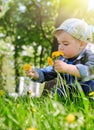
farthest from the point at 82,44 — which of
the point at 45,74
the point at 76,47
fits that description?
the point at 45,74

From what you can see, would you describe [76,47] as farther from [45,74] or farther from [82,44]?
[45,74]

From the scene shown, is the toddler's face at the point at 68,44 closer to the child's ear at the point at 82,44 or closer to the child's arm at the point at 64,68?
the child's ear at the point at 82,44

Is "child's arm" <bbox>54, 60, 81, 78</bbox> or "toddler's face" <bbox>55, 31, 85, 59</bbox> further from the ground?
"toddler's face" <bbox>55, 31, 85, 59</bbox>

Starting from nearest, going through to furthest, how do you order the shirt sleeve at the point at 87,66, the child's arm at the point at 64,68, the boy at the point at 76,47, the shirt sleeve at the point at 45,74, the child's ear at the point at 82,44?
1. the child's arm at the point at 64,68
2. the shirt sleeve at the point at 87,66
3. the boy at the point at 76,47
4. the child's ear at the point at 82,44
5. the shirt sleeve at the point at 45,74

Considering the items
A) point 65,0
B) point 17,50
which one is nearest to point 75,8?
point 65,0

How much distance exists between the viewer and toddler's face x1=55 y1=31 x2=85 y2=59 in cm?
378

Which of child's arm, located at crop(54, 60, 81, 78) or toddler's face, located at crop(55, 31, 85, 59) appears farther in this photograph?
toddler's face, located at crop(55, 31, 85, 59)

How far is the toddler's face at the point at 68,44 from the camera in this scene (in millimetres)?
3779

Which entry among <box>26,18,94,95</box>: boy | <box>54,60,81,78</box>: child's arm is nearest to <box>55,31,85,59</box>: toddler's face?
<box>26,18,94,95</box>: boy

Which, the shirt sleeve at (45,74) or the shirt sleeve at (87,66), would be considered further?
the shirt sleeve at (45,74)

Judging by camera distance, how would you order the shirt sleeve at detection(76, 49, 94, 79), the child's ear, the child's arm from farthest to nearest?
the child's ear, the shirt sleeve at detection(76, 49, 94, 79), the child's arm

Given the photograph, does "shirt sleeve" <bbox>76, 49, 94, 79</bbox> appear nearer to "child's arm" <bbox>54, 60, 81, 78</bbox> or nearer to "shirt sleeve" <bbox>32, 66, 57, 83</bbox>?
"child's arm" <bbox>54, 60, 81, 78</bbox>

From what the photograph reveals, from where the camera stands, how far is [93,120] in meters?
1.78

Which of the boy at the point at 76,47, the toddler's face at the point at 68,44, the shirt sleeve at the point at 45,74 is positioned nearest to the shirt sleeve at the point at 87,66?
the boy at the point at 76,47
